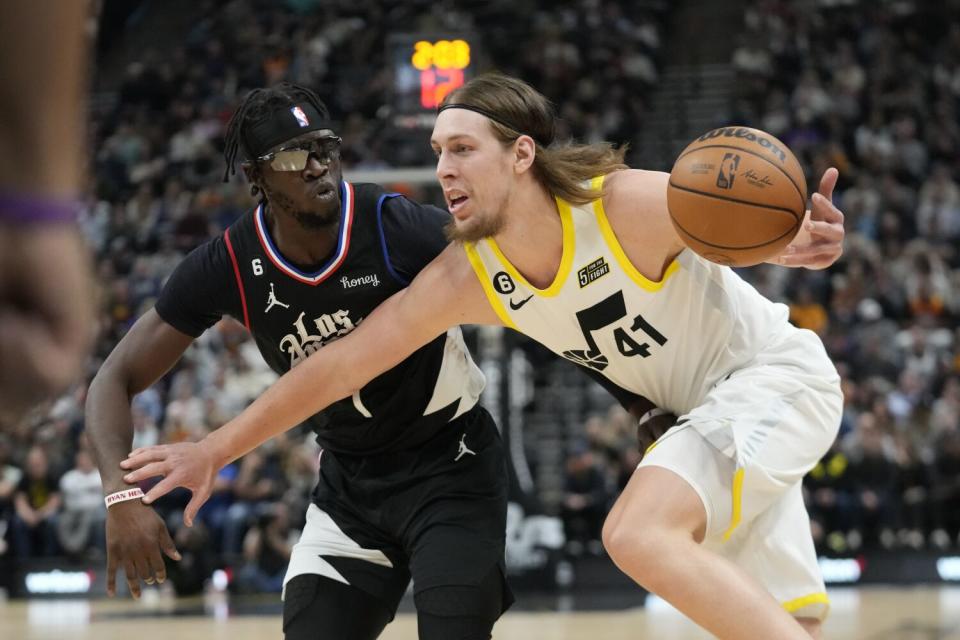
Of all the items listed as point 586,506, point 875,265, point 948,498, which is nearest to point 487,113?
point 586,506

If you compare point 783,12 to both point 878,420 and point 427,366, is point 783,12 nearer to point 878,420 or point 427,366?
point 878,420

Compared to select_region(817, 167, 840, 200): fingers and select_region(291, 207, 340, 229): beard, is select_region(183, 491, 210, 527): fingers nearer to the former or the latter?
select_region(291, 207, 340, 229): beard

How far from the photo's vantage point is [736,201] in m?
3.75

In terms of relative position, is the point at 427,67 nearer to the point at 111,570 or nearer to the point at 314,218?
the point at 314,218

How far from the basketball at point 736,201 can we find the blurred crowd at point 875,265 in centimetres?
846

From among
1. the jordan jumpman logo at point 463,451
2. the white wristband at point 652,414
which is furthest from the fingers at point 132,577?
the white wristband at point 652,414

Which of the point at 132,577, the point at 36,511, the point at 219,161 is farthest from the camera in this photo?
the point at 219,161

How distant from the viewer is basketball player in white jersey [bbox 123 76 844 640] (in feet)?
12.8

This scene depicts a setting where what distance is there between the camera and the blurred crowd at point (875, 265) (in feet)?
39.6

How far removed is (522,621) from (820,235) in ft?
20.6

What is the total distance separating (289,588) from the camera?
4.22m

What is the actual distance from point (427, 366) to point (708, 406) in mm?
998

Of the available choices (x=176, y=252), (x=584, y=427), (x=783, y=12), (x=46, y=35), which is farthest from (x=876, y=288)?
(x=46, y=35)

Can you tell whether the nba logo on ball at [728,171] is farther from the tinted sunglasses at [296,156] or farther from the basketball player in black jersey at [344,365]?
the tinted sunglasses at [296,156]
